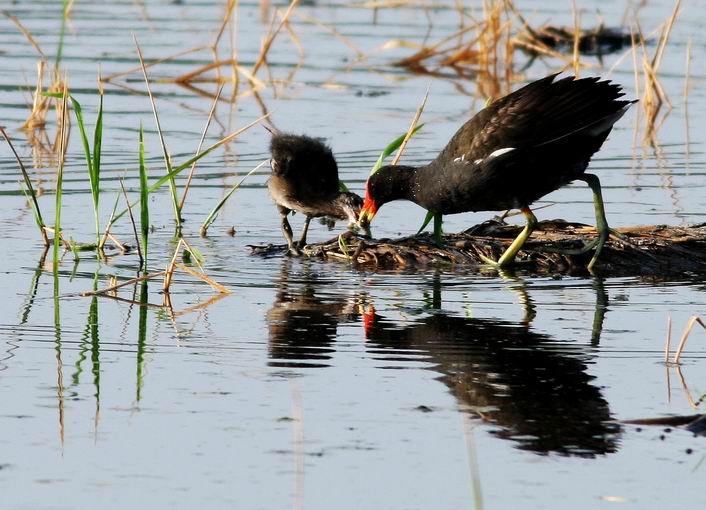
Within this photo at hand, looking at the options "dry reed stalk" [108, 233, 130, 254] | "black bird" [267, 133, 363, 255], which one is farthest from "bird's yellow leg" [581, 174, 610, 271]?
"dry reed stalk" [108, 233, 130, 254]

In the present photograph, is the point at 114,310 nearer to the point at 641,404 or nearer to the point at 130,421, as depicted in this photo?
the point at 130,421

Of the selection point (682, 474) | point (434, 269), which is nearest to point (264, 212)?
point (434, 269)

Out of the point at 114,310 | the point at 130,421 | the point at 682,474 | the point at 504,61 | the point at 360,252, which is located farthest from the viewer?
the point at 504,61

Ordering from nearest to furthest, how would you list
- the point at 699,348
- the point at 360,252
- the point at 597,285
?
the point at 699,348
the point at 597,285
the point at 360,252

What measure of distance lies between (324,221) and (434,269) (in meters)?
2.11

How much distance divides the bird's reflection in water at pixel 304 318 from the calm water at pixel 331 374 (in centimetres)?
2

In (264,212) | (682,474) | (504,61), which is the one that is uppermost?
(504,61)

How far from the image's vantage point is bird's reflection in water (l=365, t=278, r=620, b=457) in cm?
512

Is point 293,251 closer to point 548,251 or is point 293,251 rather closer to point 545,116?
point 548,251

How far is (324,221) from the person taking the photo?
401 inches

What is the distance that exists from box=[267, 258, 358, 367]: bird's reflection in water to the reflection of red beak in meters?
0.06

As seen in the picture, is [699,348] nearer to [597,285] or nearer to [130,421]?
[597,285]

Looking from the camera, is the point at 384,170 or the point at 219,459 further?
the point at 384,170

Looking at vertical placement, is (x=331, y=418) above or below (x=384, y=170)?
below
